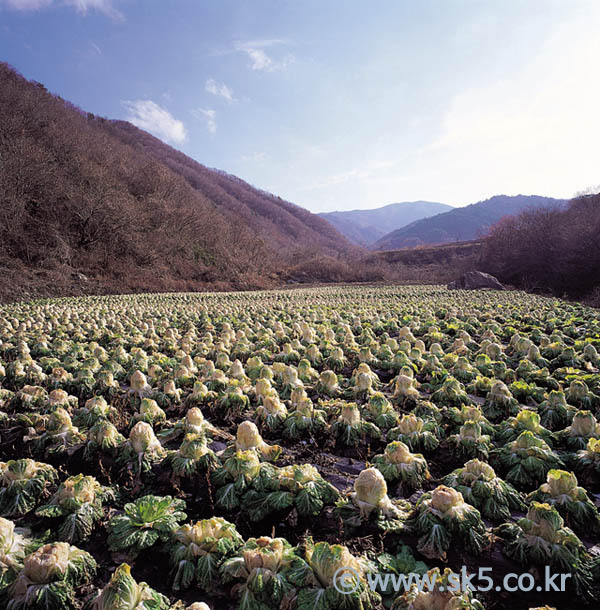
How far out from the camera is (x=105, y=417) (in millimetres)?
4305

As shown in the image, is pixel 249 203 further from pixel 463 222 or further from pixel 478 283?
pixel 463 222

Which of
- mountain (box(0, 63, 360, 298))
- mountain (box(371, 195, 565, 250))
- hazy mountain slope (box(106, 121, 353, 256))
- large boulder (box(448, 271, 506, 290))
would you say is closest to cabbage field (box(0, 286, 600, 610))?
mountain (box(0, 63, 360, 298))

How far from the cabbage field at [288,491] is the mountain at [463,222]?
15066 centimetres

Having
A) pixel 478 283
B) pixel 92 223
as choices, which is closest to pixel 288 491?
pixel 478 283

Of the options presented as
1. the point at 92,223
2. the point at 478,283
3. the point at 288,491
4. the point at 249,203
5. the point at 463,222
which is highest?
the point at 463,222

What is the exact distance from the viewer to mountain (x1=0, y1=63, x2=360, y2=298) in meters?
28.2

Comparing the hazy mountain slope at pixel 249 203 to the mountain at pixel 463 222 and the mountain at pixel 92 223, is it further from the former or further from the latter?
the mountain at pixel 463 222

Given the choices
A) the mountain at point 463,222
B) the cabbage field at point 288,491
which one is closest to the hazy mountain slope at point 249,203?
the mountain at point 463,222

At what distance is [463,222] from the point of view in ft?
541

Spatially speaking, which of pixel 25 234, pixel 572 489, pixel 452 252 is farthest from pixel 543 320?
pixel 452 252

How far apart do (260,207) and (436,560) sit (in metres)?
101

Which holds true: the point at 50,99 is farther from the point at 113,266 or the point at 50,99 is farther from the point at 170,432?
the point at 170,432

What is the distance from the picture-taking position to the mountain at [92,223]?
28.2 m

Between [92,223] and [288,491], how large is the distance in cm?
3815
